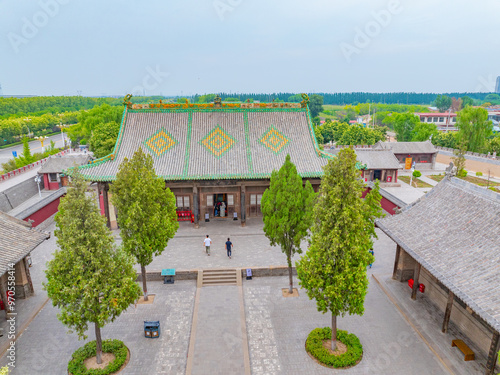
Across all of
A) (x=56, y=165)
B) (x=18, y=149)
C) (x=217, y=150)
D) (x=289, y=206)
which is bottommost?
(x=18, y=149)

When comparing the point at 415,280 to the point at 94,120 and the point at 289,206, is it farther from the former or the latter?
the point at 94,120

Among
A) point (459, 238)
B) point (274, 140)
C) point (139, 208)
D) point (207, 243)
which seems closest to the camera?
point (459, 238)

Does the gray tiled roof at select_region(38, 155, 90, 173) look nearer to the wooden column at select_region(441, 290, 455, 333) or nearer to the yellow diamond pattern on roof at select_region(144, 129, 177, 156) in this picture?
the yellow diamond pattern on roof at select_region(144, 129, 177, 156)

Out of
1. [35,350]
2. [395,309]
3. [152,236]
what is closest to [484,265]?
[395,309]

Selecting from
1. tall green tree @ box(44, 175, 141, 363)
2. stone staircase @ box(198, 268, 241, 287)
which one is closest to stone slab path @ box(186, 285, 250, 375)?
stone staircase @ box(198, 268, 241, 287)

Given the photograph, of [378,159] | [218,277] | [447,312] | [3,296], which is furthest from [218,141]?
[378,159]

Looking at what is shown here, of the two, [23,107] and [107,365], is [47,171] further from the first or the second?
[23,107]
